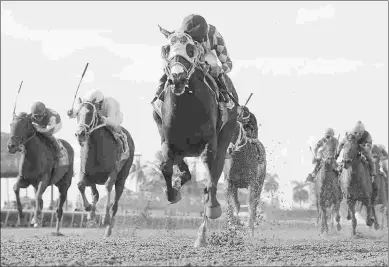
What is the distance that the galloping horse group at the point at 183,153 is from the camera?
9.29 meters

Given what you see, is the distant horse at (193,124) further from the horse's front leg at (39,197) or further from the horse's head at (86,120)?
the horse's front leg at (39,197)

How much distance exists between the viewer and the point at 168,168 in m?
9.73

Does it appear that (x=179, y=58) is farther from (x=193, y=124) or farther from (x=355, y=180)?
(x=355, y=180)

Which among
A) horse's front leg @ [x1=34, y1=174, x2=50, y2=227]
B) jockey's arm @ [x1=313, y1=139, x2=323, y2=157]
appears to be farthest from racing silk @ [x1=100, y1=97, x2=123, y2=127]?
jockey's arm @ [x1=313, y1=139, x2=323, y2=157]

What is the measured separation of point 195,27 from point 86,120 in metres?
6.13

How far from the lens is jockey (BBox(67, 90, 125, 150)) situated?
15.3 meters

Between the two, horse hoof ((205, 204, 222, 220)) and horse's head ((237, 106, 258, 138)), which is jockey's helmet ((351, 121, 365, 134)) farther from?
horse hoof ((205, 204, 222, 220))

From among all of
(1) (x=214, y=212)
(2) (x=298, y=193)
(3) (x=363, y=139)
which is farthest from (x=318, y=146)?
(2) (x=298, y=193)

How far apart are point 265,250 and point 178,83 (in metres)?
2.94

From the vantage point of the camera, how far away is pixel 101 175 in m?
15.0

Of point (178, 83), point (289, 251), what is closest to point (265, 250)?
point (289, 251)

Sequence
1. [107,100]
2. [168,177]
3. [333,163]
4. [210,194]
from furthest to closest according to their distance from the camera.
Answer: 1. [333,163]
2. [107,100]
3. [168,177]
4. [210,194]

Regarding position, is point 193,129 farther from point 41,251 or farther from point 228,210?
point 228,210

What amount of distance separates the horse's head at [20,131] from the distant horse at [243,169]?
17.2 feet
